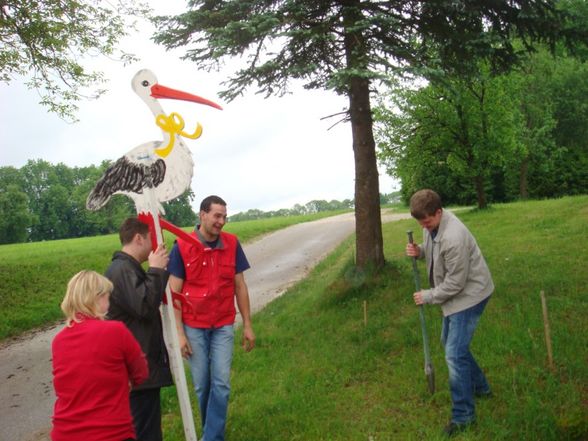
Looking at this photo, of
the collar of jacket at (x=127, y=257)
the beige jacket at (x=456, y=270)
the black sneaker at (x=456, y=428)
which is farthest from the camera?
the black sneaker at (x=456, y=428)

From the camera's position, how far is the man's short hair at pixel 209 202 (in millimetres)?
4266

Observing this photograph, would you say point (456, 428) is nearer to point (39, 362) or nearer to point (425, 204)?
point (425, 204)

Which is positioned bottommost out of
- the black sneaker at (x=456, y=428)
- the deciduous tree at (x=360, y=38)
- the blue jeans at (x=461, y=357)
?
the black sneaker at (x=456, y=428)

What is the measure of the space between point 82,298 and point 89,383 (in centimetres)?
44

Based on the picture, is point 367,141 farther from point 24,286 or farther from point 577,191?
point 577,191

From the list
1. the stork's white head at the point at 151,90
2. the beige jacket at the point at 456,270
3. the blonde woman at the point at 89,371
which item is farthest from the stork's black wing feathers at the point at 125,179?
the beige jacket at the point at 456,270

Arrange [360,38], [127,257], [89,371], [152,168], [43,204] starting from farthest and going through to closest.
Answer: [43,204] < [360,38] < [152,168] < [127,257] < [89,371]

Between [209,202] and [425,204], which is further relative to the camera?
[209,202]

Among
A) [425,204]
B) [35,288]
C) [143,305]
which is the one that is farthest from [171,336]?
[35,288]

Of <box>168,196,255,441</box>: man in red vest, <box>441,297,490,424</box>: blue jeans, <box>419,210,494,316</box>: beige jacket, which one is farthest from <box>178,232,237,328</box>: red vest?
<box>441,297,490,424</box>: blue jeans

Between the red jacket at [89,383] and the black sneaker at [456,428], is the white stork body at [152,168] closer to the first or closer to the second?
the red jacket at [89,383]

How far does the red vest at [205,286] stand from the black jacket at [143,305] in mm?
591

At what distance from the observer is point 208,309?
427cm

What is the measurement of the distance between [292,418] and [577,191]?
130 feet
